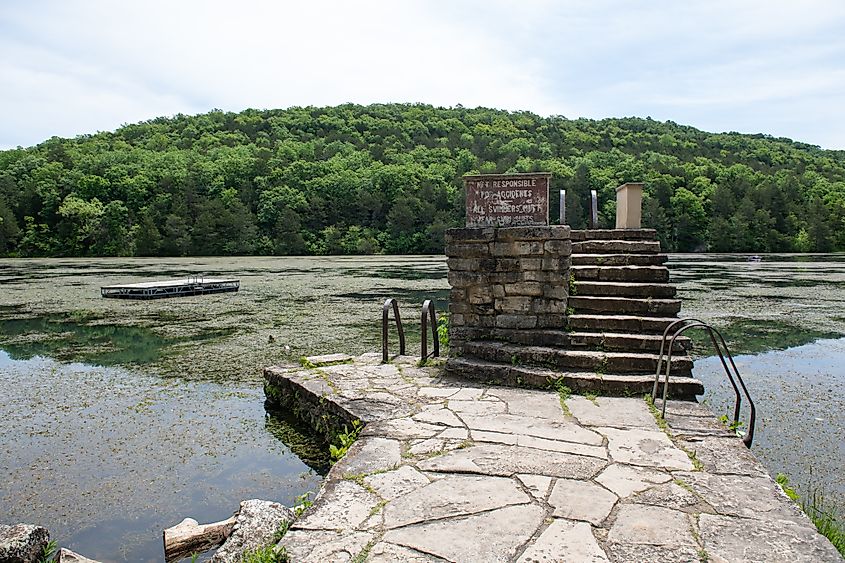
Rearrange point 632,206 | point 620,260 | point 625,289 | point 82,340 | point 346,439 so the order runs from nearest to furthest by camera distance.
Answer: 1. point 346,439
2. point 625,289
3. point 620,260
4. point 632,206
5. point 82,340

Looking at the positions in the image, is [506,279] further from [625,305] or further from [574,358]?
[625,305]

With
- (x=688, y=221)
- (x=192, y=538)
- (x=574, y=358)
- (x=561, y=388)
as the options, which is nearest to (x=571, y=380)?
(x=561, y=388)

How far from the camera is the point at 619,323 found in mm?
5707

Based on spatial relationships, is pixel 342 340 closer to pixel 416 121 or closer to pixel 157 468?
pixel 157 468

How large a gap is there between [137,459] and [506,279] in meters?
3.48

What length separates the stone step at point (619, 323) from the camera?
18.6 feet

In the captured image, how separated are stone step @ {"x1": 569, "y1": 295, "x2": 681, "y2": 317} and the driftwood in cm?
363

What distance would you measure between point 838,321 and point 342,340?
9.22 m

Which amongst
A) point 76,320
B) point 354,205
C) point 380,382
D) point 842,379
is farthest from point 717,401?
point 354,205

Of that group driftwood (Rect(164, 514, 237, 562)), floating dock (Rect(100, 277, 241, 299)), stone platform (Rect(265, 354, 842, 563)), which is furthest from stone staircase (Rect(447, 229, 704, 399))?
floating dock (Rect(100, 277, 241, 299))

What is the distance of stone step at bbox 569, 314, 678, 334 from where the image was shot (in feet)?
18.6

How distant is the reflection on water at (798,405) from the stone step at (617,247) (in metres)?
1.71

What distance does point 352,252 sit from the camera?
52469mm

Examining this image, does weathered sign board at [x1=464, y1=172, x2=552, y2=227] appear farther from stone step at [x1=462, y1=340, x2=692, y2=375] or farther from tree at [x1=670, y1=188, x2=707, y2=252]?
tree at [x1=670, y1=188, x2=707, y2=252]
